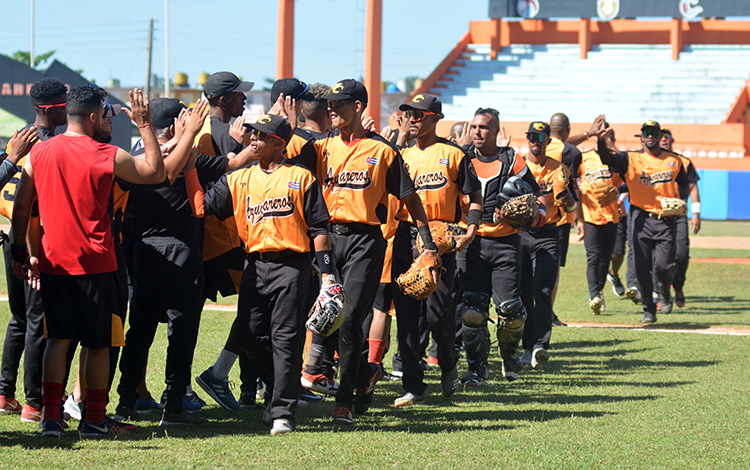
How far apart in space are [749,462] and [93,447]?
3.99 metres

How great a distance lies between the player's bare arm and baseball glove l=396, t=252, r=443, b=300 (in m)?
2.08

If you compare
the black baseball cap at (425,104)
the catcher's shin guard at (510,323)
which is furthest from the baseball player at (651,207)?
the black baseball cap at (425,104)

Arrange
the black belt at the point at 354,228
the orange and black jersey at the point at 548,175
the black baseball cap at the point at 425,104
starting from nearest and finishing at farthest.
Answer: the black belt at the point at 354,228, the black baseball cap at the point at 425,104, the orange and black jersey at the point at 548,175

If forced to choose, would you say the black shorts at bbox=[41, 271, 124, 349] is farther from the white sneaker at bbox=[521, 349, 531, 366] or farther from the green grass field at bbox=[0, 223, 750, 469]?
the white sneaker at bbox=[521, 349, 531, 366]

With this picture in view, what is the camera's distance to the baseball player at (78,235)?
210 inches

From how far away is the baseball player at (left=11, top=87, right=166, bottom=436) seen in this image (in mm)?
5344

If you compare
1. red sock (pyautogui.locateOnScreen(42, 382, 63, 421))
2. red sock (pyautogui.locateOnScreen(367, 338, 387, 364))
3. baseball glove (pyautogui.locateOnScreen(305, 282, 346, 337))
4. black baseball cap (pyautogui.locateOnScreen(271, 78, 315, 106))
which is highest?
black baseball cap (pyautogui.locateOnScreen(271, 78, 315, 106))

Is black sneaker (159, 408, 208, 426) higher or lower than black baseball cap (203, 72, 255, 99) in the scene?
lower

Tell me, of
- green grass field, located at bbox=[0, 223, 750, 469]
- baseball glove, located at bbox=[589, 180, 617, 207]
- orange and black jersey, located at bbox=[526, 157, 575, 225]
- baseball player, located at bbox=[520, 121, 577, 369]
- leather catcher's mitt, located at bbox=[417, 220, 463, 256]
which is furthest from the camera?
baseball glove, located at bbox=[589, 180, 617, 207]

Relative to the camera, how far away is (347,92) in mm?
6395

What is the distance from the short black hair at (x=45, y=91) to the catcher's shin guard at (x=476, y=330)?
12.9 feet

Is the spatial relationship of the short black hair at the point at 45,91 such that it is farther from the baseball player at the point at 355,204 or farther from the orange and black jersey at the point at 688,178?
the orange and black jersey at the point at 688,178

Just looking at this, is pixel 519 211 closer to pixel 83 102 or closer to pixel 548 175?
pixel 548 175

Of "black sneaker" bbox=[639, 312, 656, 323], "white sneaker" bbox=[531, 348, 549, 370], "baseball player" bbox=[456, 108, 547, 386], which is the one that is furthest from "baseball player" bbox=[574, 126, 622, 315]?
"baseball player" bbox=[456, 108, 547, 386]
